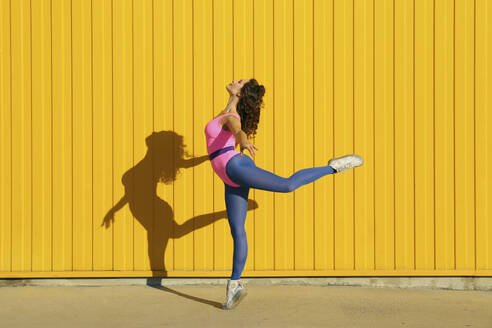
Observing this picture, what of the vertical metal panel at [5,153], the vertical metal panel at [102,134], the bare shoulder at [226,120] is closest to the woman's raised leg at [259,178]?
the bare shoulder at [226,120]

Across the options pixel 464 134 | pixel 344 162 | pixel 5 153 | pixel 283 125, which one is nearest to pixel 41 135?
pixel 5 153

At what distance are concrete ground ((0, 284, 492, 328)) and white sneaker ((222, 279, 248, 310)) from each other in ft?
0.21

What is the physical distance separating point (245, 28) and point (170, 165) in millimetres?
1450

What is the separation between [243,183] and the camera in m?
4.60

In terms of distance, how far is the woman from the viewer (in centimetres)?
457

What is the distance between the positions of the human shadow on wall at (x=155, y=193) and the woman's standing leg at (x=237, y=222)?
81 cm

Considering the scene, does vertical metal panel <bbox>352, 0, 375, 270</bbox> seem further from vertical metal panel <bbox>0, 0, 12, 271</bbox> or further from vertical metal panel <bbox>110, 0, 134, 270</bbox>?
vertical metal panel <bbox>0, 0, 12, 271</bbox>

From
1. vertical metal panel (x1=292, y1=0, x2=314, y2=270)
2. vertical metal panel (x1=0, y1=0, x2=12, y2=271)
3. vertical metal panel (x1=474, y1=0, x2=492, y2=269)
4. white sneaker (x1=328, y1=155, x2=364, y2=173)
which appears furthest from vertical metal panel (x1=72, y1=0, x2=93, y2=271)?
vertical metal panel (x1=474, y1=0, x2=492, y2=269)

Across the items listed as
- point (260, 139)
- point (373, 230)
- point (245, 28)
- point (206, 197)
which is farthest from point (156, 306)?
point (245, 28)

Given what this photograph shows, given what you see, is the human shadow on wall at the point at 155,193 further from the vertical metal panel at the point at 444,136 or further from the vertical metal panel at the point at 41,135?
the vertical metal panel at the point at 444,136

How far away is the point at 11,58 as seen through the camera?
5.55m

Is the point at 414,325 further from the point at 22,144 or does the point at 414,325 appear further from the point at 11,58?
the point at 11,58

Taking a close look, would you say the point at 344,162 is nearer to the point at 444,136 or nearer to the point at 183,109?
the point at 444,136

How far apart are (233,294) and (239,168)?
101 cm
